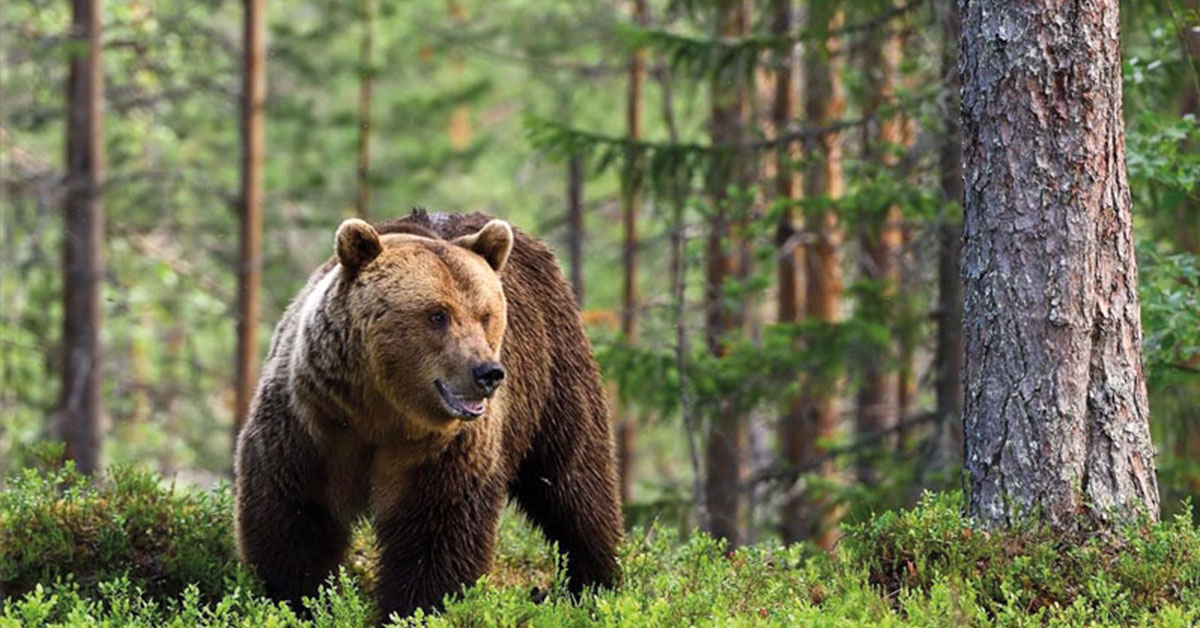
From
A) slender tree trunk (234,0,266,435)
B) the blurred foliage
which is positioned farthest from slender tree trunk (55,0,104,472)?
the blurred foliage

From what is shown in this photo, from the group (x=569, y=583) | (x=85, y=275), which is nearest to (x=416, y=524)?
(x=569, y=583)

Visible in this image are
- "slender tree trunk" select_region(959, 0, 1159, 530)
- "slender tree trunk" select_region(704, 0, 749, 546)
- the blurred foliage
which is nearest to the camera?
"slender tree trunk" select_region(959, 0, 1159, 530)

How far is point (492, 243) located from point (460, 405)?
968 millimetres

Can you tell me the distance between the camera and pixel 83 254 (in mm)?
16281

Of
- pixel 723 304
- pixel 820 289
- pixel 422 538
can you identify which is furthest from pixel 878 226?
pixel 422 538

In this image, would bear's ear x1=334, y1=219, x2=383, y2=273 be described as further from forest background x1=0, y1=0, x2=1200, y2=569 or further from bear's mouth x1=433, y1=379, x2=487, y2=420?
forest background x1=0, y1=0, x2=1200, y2=569

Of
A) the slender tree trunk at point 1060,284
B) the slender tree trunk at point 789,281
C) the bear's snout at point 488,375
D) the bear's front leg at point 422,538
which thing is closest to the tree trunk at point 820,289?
the slender tree trunk at point 789,281

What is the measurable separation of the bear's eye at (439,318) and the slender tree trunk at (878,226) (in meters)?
5.71

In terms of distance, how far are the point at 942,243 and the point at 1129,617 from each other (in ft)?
21.0

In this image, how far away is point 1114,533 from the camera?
226 inches

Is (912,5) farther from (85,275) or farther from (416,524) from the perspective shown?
(85,275)

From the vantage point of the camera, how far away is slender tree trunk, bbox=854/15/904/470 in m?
12.1

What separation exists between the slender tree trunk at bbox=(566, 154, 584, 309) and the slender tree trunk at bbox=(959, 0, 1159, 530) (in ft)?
45.8

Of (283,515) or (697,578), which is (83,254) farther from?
(697,578)
